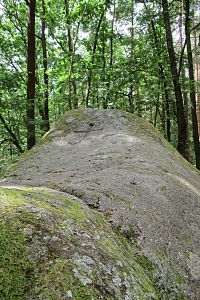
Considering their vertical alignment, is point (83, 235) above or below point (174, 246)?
above

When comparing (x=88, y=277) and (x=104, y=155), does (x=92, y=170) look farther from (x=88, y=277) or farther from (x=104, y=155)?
(x=88, y=277)

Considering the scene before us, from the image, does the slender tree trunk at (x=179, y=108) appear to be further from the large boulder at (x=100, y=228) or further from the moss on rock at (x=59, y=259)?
the moss on rock at (x=59, y=259)

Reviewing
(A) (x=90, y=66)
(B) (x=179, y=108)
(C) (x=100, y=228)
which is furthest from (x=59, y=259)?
(A) (x=90, y=66)

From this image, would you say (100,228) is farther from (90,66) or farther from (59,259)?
(90,66)

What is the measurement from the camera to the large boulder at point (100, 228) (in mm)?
1694

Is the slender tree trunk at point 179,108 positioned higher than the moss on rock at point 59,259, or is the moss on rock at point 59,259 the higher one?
the slender tree trunk at point 179,108

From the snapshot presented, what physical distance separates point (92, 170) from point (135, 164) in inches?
25.3

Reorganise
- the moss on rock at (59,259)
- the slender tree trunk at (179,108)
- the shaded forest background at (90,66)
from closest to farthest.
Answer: the moss on rock at (59,259) → the shaded forest background at (90,66) → the slender tree trunk at (179,108)

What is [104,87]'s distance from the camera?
43.3 feet

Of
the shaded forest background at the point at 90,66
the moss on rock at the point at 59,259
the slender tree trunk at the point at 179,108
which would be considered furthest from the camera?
the slender tree trunk at the point at 179,108

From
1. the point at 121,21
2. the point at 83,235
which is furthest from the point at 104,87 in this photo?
the point at 83,235

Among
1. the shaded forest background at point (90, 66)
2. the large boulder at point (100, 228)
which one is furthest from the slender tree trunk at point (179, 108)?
the large boulder at point (100, 228)

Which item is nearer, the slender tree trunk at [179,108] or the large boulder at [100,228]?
the large boulder at [100,228]

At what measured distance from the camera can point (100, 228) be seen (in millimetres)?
2443
